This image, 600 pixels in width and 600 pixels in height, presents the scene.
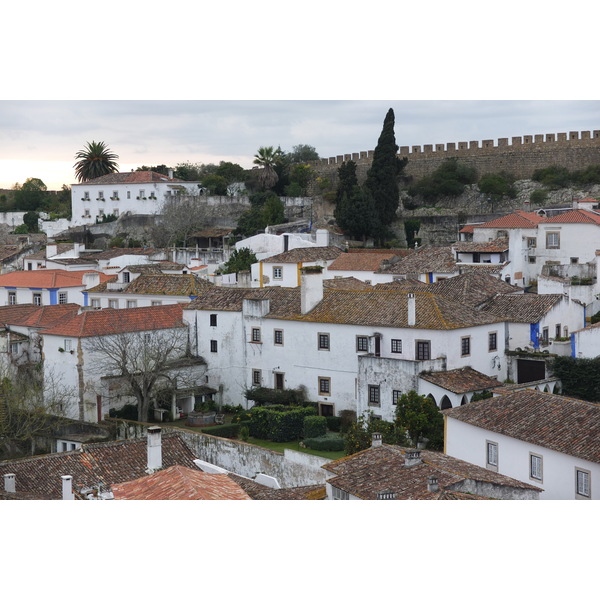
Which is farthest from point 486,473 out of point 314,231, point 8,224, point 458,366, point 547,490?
point 8,224

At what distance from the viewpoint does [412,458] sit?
18.5 metres

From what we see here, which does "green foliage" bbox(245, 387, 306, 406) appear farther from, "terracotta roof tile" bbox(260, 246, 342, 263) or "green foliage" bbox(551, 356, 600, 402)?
"terracotta roof tile" bbox(260, 246, 342, 263)

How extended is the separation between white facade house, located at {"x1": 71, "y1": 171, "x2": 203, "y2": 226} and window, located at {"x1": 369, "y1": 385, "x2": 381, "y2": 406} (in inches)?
1255

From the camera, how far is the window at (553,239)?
40125mm

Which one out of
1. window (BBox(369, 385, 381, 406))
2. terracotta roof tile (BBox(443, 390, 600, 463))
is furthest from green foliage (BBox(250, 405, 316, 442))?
terracotta roof tile (BBox(443, 390, 600, 463))

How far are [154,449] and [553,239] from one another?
76.8 feet

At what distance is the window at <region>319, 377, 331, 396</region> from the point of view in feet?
101

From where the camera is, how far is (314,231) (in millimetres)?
51531

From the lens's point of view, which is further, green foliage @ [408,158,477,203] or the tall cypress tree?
green foliage @ [408,158,477,203]

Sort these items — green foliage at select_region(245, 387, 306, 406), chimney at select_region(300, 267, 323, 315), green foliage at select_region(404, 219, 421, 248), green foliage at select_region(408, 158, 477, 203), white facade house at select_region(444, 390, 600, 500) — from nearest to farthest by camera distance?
white facade house at select_region(444, 390, 600, 500) < green foliage at select_region(245, 387, 306, 406) < chimney at select_region(300, 267, 323, 315) < green foliage at select_region(404, 219, 421, 248) < green foliage at select_region(408, 158, 477, 203)

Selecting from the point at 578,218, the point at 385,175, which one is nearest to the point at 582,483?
the point at 578,218

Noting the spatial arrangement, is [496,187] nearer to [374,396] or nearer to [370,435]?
[374,396]

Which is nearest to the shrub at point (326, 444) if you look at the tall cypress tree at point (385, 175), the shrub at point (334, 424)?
the shrub at point (334, 424)
